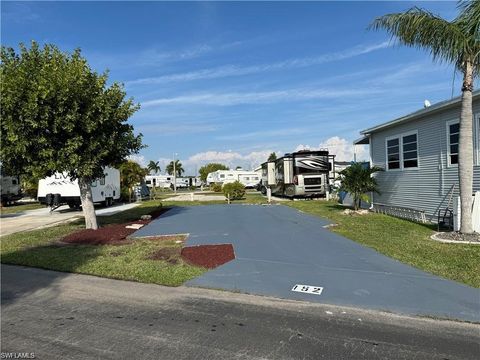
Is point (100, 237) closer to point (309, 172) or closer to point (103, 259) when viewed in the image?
point (103, 259)

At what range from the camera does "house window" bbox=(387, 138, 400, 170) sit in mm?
16375

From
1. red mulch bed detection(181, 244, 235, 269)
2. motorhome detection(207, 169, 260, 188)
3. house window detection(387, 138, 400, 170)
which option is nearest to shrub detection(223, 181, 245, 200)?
house window detection(387, 138, 400, 170)

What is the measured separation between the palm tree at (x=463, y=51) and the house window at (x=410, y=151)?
4738 millimetres

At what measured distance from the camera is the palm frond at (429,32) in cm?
1015

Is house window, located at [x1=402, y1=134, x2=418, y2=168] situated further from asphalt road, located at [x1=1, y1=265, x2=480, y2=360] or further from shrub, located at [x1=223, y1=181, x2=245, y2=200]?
shrub, located at [x1=223, y1=181, x2=245, y2=200]

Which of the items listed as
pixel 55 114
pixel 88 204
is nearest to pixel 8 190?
pixel 88 204

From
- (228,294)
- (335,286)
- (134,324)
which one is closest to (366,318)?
(335,286)

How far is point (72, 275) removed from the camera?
758 centimetres

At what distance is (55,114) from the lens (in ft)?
38.1

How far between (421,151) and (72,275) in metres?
12.0

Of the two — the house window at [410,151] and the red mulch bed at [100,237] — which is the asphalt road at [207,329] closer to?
the red mulch bed at [100,237]

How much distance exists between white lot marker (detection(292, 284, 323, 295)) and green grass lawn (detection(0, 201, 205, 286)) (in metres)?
1.87

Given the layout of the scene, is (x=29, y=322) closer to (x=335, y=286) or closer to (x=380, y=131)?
(x=335, y=286)

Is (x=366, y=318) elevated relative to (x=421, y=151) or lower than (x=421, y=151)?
lower
